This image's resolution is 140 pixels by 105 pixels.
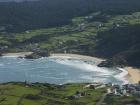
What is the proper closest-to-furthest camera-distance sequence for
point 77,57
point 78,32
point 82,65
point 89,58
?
point 82,65
point 89,58
point 77,57
point 78,32

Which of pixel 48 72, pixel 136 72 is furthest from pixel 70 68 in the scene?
pixel 136 72

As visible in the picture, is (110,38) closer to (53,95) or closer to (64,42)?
(64,42)

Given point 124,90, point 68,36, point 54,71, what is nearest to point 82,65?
point 54,71

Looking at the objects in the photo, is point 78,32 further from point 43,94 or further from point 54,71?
point 43,94

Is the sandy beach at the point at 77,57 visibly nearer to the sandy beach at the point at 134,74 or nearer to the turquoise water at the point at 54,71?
→ the turquoise water at the point at 54,71

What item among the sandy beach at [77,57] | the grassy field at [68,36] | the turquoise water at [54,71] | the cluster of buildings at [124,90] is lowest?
the cluster of buildings at [124,90]

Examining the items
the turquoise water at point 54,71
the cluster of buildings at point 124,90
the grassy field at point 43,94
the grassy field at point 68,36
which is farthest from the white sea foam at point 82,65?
the grassy field at point 43,94

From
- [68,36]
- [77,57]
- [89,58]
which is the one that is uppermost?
[68,36]
